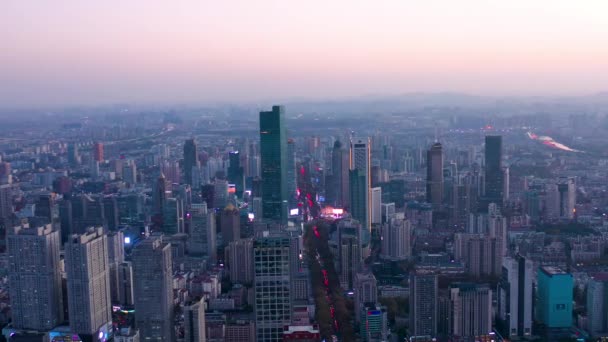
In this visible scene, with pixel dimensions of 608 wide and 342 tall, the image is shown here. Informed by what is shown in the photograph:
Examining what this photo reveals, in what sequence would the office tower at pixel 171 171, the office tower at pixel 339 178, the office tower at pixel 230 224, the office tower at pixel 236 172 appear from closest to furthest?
the office tower at pixel 230 224 → the office tower at pixel 339 178 → the office tower at pixel 171 171 → the office tower at pixel 236 172

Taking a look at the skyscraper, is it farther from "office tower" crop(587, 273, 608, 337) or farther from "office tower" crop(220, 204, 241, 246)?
"office tower" crop(587, 273, 608, 337)

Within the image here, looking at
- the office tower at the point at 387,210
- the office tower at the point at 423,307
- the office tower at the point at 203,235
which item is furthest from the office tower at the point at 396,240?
the office tower at the point at 203,235

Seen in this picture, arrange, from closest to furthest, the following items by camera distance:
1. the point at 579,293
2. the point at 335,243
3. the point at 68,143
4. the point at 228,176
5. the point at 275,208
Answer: the point at 579,293 < the point at 335,243 < the point at 68,143 < the point at 275,208 < the point at 228,176

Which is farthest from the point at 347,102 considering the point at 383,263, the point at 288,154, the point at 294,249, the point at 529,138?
the point at 294,249

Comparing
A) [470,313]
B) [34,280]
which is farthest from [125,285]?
[470,313]

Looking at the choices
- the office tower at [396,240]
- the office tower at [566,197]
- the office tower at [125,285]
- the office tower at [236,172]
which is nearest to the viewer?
the office tower at [125,285]

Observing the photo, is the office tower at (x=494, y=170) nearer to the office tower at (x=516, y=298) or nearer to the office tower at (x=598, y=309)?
the office tower at (x=516, y=298)

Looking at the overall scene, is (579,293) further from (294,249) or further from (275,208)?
(275,208)
